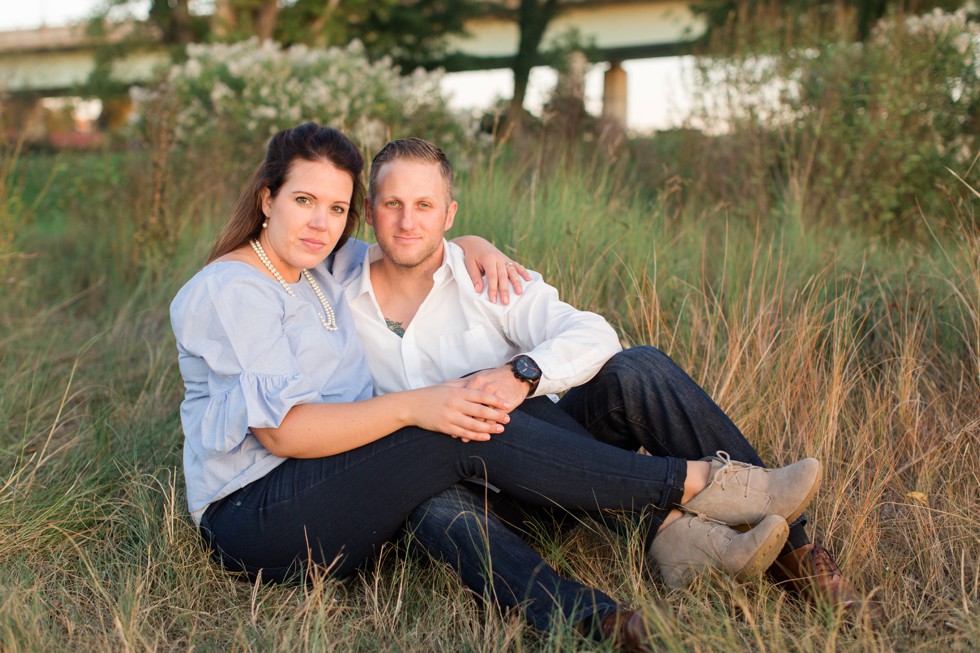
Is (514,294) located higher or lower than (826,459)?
higher

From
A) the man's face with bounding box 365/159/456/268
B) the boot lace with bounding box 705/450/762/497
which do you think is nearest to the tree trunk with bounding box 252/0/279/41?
the man's face with bounding box 365/159/456/268

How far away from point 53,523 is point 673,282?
268cm

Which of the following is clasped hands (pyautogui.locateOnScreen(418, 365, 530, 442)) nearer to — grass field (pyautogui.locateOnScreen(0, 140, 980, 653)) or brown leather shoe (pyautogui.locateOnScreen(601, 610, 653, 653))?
grass field (pyautogui.locateOnScreen(0, 140, 980, 653))

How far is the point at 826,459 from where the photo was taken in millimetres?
3211

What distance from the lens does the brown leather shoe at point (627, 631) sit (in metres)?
2.14

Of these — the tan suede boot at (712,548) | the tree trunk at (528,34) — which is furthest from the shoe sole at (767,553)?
the tree trunk at (528,34)

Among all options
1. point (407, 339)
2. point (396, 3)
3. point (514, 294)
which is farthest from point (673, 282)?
point (396, 3)

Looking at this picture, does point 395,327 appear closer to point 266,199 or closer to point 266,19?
point 266,199

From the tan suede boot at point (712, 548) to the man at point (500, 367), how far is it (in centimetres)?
6

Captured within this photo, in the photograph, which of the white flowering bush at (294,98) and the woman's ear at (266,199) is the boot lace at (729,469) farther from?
the white flowering bush at (294,98)

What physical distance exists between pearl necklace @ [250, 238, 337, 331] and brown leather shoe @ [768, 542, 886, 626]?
1581 mm

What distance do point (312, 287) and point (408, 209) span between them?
42 centimetres

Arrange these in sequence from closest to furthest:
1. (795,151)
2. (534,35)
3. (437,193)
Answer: (437,193) < (795,151) < (534,35)

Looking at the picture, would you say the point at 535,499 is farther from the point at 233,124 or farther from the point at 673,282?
the point at 233,124
